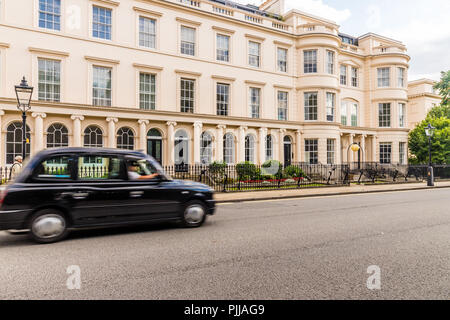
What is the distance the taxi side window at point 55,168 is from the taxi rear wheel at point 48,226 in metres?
0.66

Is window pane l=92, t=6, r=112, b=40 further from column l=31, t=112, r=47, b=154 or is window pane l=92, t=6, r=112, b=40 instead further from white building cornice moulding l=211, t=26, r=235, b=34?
white building cornice moulding l=211, t=26, r=235, b=34

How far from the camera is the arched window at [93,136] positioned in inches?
699

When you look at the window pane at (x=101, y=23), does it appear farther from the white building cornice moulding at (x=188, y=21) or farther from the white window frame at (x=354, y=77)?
the white window frame at (x=354, y=77)

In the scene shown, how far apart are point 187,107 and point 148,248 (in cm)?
1712

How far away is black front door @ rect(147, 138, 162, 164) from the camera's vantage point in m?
19.7

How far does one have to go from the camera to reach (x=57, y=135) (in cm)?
1703

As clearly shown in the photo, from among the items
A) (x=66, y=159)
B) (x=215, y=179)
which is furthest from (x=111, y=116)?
(x=66, y=159)

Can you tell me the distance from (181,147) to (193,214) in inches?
570

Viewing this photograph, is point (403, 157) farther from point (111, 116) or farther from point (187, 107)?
point (111, 116)

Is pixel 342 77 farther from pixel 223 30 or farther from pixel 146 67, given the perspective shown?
pixel 146 67

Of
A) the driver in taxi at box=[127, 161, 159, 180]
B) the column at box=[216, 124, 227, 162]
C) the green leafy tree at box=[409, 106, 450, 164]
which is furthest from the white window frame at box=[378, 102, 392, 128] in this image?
the driver in taxi at box=[127, 161, 159, 180]

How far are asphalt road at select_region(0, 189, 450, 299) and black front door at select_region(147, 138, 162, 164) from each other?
13716 mm

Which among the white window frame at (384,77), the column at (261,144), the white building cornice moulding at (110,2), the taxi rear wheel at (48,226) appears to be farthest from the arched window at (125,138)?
the white window frame at (384,77)
